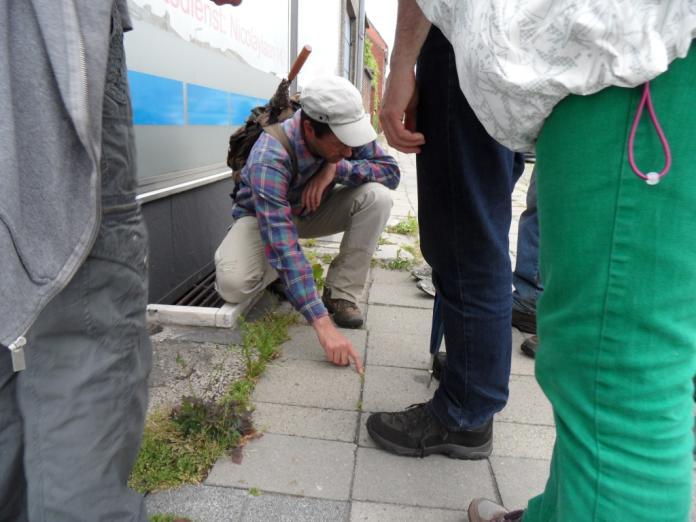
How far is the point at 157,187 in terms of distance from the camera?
2734 millimetres

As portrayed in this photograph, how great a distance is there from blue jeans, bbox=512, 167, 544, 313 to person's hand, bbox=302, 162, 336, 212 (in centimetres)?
102

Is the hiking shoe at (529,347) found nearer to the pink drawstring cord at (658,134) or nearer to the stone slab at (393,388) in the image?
the stone slab at (393,388)

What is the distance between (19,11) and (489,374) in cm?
131

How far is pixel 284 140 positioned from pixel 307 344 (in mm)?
951

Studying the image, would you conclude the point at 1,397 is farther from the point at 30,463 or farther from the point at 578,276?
the point at 578,276

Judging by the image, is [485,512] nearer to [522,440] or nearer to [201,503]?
[522,440]

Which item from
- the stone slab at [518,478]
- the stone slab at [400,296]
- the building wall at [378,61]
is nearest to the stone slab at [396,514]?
the stone slab at [518,478]

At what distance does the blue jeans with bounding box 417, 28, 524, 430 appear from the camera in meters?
1.34

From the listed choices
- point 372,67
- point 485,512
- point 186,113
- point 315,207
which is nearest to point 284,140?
point 315,207

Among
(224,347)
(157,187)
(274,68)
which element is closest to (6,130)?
(224,347)

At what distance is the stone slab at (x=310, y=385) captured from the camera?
79.5 inches

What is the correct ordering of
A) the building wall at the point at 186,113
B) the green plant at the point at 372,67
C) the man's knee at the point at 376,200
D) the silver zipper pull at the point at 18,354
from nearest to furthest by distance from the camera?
1. the silver zipper pull at the point at 18,354
2. the building wall at the point at 186,113
3. the man's knee at the point at 376,200
4. the green plant at the point at 372,67

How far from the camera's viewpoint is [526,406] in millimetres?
2074

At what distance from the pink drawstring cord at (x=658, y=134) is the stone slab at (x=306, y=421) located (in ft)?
4.39
